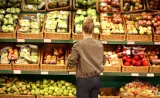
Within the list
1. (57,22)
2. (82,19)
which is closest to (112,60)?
(82,19)

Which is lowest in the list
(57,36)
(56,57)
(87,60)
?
(56,57)

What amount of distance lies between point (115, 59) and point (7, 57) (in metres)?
1.70

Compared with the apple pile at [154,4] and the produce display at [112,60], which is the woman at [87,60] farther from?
the apple pile at [154,4]

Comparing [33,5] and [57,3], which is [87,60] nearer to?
[57,3]

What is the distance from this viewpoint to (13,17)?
4.66 meters

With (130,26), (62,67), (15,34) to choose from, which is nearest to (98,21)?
(130,26)

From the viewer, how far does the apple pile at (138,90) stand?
4.62 m

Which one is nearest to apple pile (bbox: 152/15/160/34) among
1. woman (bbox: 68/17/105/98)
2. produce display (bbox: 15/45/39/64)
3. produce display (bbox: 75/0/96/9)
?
produce display (bbox: 75/0/96/9)

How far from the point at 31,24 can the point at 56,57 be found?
2.17 feet

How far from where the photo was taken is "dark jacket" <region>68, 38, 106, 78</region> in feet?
11.7

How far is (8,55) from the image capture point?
4.62m

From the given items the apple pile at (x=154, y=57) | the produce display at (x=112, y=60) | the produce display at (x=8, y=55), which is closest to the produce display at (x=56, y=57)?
the produce display at (x=8, y=55)

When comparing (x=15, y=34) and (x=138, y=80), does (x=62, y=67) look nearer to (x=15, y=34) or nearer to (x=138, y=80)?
(x=15, y=34)

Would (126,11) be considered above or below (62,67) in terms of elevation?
above
